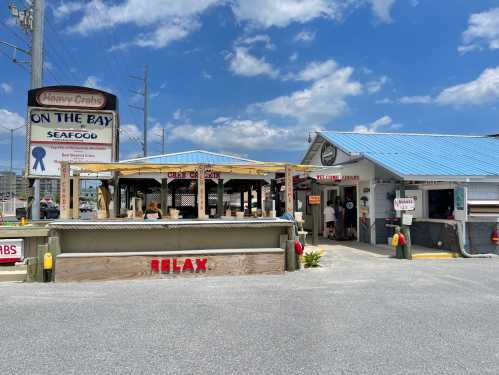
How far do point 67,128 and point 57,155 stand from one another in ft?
3.59

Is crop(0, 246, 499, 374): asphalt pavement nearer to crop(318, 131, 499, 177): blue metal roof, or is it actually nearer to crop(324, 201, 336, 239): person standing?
crop(318, 131, 499, 177): blue metal roof

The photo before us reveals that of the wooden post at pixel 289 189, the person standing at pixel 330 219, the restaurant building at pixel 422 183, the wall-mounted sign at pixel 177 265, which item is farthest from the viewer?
the person standing at pixel 330 219

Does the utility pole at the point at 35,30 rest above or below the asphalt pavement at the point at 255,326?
above

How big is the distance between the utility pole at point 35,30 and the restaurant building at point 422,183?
493 inches

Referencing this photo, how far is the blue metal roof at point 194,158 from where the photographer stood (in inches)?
700

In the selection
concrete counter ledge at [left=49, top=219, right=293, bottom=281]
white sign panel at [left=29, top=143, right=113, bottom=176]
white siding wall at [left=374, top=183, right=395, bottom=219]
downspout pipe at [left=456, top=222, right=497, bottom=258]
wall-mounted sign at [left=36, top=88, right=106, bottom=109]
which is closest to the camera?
concrete counter ledge at [left=49, top=219, right=293, bottom=281]

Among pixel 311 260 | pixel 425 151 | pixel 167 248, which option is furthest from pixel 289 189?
pixel 425 151

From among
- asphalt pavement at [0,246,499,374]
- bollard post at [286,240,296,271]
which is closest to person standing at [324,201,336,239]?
bollard post at [286,240,296,271]

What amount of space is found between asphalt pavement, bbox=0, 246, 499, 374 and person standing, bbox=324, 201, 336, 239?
7.99m

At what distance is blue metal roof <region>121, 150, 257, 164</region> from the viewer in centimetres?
1778

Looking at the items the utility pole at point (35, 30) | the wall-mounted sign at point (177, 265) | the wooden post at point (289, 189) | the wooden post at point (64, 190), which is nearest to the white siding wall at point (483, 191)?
the wooden post at point (289, 189)

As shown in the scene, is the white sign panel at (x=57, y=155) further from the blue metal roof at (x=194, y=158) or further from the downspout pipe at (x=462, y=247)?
the downspout pipe at (x=462, y=247)

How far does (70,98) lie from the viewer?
15.9m

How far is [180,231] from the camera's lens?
9.32m
